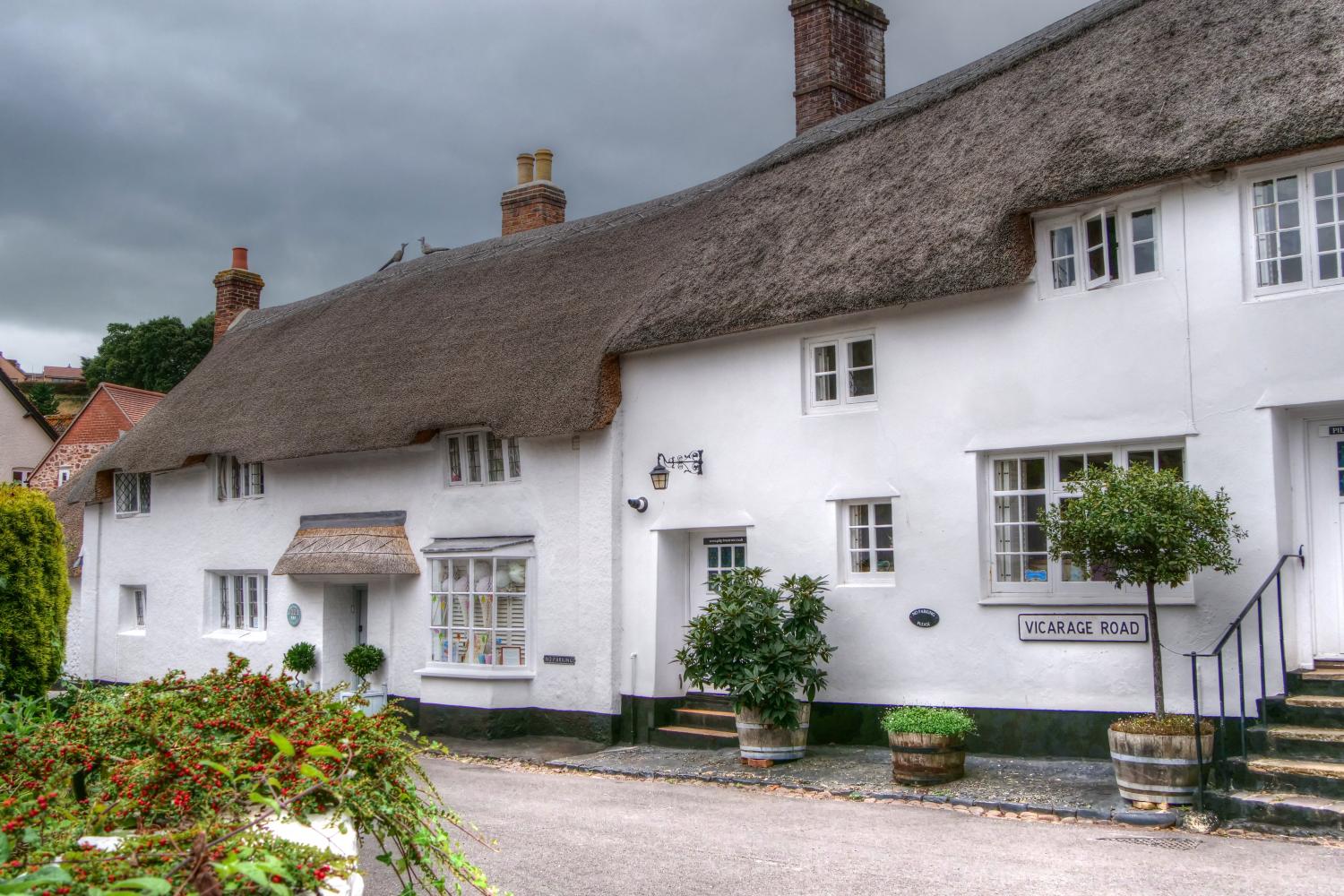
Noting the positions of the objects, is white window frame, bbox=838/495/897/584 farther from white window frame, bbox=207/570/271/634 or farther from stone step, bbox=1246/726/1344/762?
white window frame, bbox=207/570/271/634

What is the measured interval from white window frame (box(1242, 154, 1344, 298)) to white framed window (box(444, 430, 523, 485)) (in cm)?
942

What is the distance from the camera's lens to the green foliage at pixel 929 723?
1072 centimetres

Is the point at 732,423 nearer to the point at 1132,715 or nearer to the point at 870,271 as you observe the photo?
the point at 870,271

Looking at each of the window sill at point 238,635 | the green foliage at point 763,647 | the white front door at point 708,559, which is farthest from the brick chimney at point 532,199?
the green foliage at point 763,647

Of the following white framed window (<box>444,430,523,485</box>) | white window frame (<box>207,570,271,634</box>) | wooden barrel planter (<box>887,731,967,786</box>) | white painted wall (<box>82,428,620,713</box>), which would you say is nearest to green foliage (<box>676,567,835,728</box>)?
wooden barrel planter (<box>887,731,967,786</box>)

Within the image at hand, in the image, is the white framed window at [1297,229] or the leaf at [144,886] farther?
the white framed window at [1297,229]

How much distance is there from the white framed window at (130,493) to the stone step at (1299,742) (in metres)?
20.3

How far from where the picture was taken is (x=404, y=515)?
17.9 meters

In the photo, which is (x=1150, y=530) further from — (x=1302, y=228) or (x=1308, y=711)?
(x=1302, y=228)

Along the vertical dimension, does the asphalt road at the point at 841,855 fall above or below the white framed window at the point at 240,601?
below

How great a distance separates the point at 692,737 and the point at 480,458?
530cm

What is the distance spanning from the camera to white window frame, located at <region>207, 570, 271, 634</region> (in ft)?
67.6

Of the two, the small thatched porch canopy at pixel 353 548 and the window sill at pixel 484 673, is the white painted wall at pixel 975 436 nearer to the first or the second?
the window sill at pixel 484 673

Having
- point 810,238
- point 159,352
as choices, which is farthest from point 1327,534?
point 159,352
